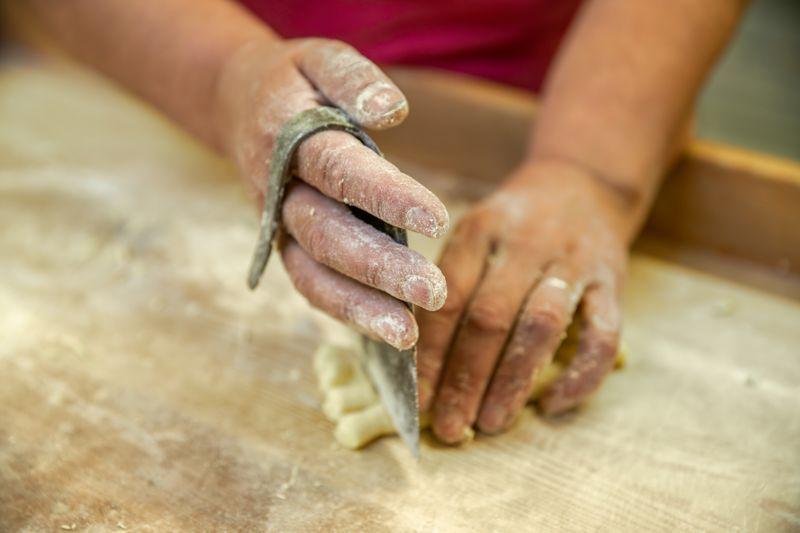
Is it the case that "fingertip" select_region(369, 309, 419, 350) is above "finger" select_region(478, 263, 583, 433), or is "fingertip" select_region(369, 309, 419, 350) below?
above

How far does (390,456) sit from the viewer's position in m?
0.91

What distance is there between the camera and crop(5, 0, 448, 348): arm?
735 mm

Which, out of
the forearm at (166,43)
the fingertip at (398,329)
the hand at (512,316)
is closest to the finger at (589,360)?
the hand at (512,316)

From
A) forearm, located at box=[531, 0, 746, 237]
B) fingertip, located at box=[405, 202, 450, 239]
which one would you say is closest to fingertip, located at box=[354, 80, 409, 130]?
fingertip, located at box=[405, 202, 450, 239]

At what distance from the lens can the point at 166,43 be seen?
1216mm

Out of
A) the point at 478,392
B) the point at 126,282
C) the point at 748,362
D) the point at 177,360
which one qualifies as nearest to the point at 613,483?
the point at 478,392

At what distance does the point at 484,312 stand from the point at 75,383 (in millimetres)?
536

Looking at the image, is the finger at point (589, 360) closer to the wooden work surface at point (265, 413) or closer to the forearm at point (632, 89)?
the wooden work surface at point (265, 413)

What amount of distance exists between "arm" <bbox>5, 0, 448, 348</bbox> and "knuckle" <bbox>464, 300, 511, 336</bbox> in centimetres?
16

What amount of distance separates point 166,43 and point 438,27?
0.52 meters

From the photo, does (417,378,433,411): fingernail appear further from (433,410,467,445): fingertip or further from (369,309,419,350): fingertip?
(369,309,419,350): fingertip

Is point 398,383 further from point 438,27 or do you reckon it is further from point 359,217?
point 438,27

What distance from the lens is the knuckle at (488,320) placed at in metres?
0.91

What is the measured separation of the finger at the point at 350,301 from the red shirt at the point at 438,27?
2.16 feet
